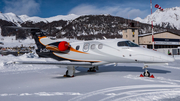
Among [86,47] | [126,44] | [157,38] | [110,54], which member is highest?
[157,38]

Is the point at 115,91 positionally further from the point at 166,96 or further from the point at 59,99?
the point at 59,99

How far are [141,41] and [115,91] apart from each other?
158 ft

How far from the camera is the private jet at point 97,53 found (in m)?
9.01

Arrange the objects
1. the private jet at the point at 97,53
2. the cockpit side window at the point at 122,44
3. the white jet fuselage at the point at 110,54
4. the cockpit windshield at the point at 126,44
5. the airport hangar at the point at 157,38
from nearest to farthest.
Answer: the white jet fuselage at the point at 110,54
the private jet at the point at 97,53
the cockpit windshield at the point at 126,44
the cockpit side window at the point at 122,44
the airport hangar at the point at 157,38

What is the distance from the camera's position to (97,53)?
10445 millimetres

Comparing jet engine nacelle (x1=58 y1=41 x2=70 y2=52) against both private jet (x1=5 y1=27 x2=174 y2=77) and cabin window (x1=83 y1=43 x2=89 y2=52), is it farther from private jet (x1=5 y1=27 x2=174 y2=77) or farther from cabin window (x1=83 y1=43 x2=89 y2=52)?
cabin window (x1=83 y1=43 x2=89 y2=52)

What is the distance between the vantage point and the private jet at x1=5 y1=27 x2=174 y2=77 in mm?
9008

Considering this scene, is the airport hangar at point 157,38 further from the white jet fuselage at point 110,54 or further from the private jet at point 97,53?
the white jet fuselage at point 110,54

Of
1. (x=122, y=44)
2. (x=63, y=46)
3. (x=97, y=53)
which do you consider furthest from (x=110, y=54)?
(x=63, y=46)

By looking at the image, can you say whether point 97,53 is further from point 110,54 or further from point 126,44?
point 126,44

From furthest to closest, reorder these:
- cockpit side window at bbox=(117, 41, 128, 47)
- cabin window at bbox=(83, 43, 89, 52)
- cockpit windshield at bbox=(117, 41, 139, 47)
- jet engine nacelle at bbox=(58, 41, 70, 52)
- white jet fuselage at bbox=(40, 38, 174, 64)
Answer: jet engine nacelle at bbox=(58, 41, 70, 52), cabin window at bbox=(83, 43, 89, 52), cockpit side window at bbox=(117, 41, 128, 47), cockpit windshield at bbox=(117, 41, 139, 47), white jet fuselage at bbox=(40, 38, 174, 64)

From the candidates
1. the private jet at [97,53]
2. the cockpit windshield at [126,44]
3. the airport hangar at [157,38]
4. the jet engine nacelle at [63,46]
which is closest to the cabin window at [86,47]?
the private jet at [97,53]

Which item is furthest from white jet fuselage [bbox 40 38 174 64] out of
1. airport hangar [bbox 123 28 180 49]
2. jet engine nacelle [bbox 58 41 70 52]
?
airport hangar [bbox 123 28 180 49]

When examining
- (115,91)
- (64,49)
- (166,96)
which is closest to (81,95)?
(115,91)
